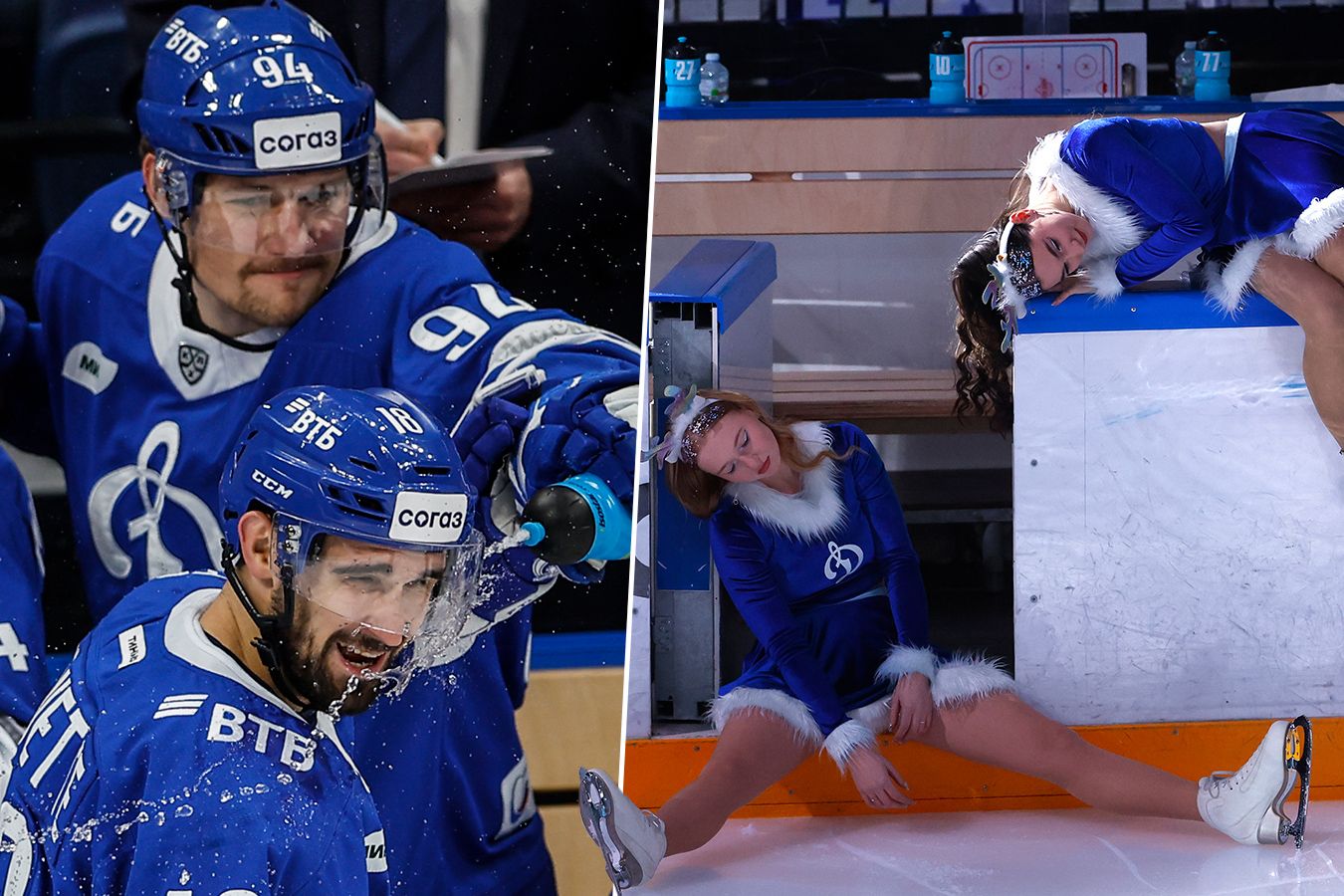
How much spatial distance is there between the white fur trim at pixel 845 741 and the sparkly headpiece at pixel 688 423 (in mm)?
535

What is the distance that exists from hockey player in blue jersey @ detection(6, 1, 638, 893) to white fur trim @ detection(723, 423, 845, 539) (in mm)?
946

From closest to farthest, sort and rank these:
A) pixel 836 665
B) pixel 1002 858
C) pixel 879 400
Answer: pixel 1002 858
pixel 836 665
pixel 879 400

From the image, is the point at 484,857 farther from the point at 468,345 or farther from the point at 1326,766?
the point at 1326,766

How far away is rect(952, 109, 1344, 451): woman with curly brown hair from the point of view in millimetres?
2588

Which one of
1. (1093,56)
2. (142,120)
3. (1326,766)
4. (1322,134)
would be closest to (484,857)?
(142,120)

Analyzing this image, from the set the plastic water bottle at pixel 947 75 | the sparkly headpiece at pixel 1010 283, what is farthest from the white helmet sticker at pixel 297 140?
the plastic water bottle at pixel 947 75

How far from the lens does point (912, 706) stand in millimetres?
2625

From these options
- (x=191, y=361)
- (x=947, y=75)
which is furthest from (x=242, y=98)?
(x=947, y=75)

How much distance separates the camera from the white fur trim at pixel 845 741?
101 inches

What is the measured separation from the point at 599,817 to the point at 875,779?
2.70 ft

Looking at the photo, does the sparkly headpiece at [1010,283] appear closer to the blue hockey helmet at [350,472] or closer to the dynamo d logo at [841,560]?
the dynamo d logo at [841,560]

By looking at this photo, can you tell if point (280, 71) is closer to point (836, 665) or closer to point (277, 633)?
point (277, 633)

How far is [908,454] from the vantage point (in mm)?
4289

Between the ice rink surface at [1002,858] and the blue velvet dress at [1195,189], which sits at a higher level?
the blue velvet dress at [1195,189]
